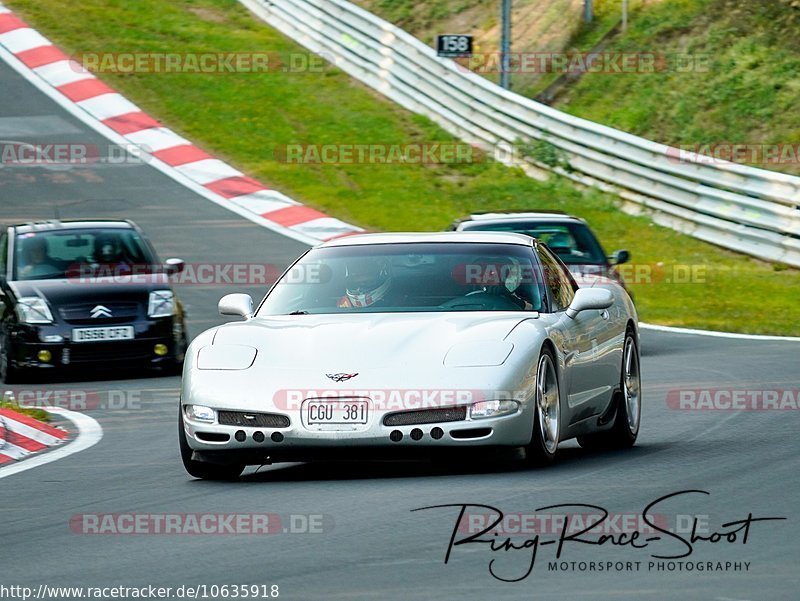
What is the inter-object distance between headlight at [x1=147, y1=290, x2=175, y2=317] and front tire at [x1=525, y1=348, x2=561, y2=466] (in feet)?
24.8

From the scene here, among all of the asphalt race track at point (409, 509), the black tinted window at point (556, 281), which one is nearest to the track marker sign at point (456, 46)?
the asphalt race track at point (409, 509)

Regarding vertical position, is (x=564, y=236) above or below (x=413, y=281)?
below

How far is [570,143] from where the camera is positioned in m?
24.9

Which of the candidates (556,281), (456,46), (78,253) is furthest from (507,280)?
(456,46)

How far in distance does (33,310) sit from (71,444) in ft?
16.0

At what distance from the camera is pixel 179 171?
84.9 feet

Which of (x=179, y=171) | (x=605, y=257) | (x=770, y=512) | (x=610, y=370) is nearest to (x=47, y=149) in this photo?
(x=179, y=171)

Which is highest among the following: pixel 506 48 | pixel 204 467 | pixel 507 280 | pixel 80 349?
pixel 507 280

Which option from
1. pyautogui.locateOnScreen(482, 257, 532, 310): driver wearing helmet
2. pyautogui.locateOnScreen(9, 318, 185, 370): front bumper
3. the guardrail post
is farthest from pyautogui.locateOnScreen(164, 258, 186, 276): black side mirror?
the guardrail post

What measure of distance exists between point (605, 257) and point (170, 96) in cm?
1421

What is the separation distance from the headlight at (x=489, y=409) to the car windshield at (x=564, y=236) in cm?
792

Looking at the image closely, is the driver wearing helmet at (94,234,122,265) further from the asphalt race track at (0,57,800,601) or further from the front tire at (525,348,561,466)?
the front tire at (525,348,561,466)

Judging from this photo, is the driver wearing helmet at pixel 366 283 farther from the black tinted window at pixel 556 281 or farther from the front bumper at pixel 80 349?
the front bumper at pixel 80 349

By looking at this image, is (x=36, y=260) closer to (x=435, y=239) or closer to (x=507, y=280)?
(x=435, y=239)
